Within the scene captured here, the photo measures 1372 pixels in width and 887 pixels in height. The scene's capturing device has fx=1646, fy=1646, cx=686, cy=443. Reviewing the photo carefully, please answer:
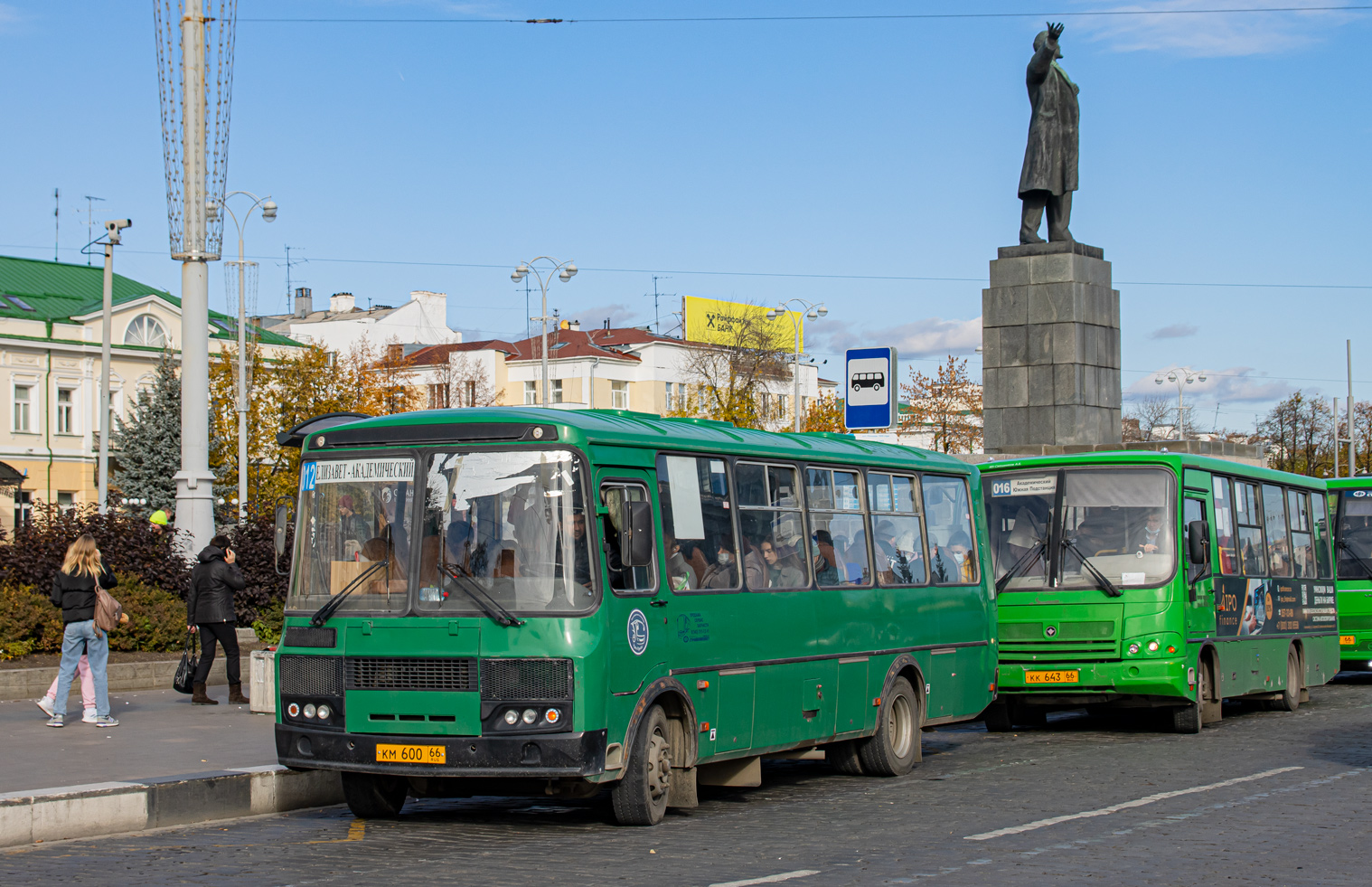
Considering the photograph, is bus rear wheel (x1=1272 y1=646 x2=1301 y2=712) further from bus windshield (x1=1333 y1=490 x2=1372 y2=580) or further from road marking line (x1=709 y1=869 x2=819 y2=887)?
road marking line (x1=709 y1=869 x2=819 y2=887)

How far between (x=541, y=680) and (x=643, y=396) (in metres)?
91.6

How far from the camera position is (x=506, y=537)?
10.1m

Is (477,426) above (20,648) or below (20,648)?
above

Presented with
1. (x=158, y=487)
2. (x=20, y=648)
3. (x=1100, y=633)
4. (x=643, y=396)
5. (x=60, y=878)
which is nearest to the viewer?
(x=60, y=878)

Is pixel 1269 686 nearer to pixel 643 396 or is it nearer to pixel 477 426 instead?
pixel 477 426

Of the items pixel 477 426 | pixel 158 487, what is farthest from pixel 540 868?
pixel 158 487

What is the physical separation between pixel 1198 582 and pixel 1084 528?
4.33 ft

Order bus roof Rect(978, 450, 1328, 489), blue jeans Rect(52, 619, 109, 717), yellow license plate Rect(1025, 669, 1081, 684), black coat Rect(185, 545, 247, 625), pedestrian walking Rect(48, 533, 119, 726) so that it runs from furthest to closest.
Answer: black coat Rect(185, 545, 247, 625) → bus roof Rect(978, 450, 1328, 489) → yellow license plate Rect(1025, 669, 1081, 684) → pedestrian walking Rect(48, 533, 119, 726) → blue jeans Rect(52, 619, 109, 717)

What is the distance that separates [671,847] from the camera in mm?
9664

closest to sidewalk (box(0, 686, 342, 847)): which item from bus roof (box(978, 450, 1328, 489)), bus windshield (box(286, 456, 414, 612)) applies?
bus windshield (box(286, 456, 414, 612))

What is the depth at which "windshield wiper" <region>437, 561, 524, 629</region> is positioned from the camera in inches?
391

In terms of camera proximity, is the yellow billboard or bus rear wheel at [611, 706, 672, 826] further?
the yellow billboard

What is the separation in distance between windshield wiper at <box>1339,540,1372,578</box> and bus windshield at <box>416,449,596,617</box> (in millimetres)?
18325

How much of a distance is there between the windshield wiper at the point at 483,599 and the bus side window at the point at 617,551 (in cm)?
67
